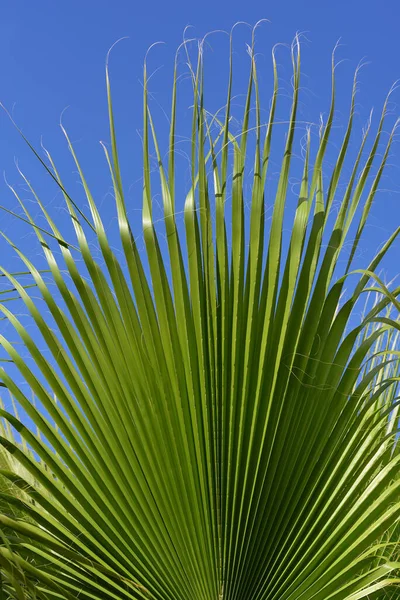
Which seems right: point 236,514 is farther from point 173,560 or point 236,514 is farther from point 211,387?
point 211,387

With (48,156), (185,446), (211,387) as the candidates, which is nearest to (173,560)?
(185,446)

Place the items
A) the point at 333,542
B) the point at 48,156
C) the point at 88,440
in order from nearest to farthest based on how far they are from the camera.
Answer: the point at 333,542
the point at 88,440
the point at 48,156

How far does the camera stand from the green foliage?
7.02 feet

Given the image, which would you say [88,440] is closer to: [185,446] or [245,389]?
[185,446]

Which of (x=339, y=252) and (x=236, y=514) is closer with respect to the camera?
(x=236, y=514)

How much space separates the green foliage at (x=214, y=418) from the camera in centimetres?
214

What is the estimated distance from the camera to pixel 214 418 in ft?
7.25

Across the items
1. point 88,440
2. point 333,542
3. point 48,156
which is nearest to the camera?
point 333,542

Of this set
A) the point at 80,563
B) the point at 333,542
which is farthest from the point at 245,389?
the point at 80,563

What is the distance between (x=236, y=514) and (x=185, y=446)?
0.23 meters

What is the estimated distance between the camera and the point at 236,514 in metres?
2.16

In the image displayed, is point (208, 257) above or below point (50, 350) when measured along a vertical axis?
above

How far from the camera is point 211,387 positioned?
2.24 meters

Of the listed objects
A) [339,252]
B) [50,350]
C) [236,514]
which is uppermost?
[339,252]
